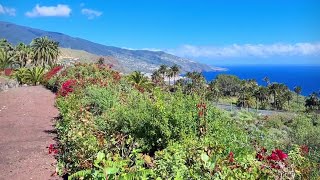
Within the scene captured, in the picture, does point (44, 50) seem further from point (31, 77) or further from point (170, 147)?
point (170, 147)

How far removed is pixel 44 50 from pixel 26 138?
2072 inches

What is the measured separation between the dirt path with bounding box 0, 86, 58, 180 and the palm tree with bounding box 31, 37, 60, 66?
42425 mm

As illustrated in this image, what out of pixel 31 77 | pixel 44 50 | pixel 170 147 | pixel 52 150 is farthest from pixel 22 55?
pixel 170 147

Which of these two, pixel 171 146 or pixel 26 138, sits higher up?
pixel 171 146

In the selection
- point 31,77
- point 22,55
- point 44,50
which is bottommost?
point 31,77

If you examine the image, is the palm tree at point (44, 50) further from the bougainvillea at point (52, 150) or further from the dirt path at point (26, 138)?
the bougainvillea at point (52, 150)

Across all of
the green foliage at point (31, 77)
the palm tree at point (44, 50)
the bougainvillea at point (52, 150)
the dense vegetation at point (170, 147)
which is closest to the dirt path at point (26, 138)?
the bougainvillea at point (52, 150)

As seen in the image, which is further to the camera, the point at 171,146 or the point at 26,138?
the point at 26,138

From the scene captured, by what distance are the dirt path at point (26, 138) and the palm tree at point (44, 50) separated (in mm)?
42425

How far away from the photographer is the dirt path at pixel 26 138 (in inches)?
313

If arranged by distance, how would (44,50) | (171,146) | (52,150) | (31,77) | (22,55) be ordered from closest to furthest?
(171,146)
(52,150)
(31,77)
(44,50)
(22,55)

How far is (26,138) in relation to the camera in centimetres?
1097

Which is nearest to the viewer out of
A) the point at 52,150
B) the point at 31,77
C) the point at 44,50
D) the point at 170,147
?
the point at 170,147

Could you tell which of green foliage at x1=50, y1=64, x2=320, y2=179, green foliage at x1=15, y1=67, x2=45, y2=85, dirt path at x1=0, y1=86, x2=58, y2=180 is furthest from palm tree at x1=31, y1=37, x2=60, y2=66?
green foliage at x1=50, y1=64, x2=320, y2=179
